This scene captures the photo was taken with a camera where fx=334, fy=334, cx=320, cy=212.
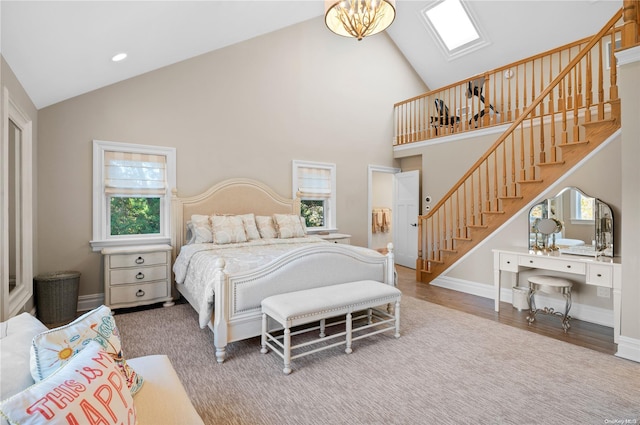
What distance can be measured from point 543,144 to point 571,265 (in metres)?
1.47

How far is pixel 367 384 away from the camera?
7.52 ft

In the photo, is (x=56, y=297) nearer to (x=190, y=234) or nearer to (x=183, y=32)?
(x=190, y=234)

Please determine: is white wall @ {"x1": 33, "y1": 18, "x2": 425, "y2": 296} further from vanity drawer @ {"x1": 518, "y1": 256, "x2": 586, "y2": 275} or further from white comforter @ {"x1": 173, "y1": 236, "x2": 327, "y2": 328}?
vanity drawer @ {"x1": 518, "y1": 256, "x2": 586, "y2": 275}

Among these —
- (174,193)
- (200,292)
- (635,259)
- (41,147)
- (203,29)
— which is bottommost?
(200,292)

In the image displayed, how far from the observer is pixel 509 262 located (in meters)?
3.82

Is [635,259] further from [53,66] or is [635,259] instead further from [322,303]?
[53,66]

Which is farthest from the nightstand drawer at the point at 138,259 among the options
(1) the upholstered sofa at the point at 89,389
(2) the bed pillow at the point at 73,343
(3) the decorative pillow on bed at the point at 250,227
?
(2) the bed pillow at the point at 73,343

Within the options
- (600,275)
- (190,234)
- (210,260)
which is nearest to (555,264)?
(600,275)

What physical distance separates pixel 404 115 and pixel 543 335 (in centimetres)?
476

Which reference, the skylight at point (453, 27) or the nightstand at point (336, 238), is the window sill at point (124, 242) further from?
the skylight at point (453, 27)

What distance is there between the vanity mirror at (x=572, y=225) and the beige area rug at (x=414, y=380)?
1.18 metres

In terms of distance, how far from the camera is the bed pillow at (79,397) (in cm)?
86

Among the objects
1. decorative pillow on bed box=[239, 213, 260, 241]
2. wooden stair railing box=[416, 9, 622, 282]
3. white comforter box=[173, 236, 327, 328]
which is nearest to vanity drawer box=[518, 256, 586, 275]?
wooden stair railing box=[416, 9, 622, 282]

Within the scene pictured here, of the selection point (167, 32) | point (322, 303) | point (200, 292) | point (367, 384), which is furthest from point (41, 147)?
point (367, 384)
